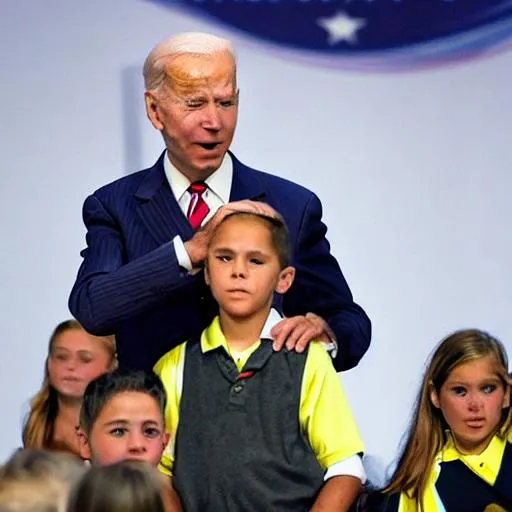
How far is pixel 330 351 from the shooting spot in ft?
11.2

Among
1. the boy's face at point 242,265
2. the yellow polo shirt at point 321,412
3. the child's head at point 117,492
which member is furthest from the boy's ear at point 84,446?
the child's head at point 117,492

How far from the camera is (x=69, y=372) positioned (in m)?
4.20

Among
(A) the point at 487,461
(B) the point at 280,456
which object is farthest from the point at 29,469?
(A) the point at 487,461

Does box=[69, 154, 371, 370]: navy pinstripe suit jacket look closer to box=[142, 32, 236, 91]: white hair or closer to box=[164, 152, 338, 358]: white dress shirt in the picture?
box=[164, 152, 338, 358]: white dress shirt

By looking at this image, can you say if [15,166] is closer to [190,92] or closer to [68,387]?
[68,387]

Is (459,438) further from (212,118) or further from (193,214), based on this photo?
(212,118)

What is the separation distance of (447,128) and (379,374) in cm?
62

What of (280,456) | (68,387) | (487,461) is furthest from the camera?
(68,387)

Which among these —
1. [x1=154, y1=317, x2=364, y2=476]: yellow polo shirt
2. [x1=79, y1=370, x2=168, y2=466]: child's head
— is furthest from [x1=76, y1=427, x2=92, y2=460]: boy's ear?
[x1=154, y1=317, x2=364, y2=476]: yellow polo shirt

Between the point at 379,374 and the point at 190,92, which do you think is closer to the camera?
the point at 190,92

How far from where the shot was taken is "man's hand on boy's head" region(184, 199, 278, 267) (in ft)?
10.9

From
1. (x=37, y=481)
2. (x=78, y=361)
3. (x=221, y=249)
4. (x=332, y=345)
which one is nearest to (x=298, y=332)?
(x=332, y=345)

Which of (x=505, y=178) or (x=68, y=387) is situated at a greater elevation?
(x=505, y=178)

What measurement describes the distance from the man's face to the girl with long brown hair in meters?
0.73
